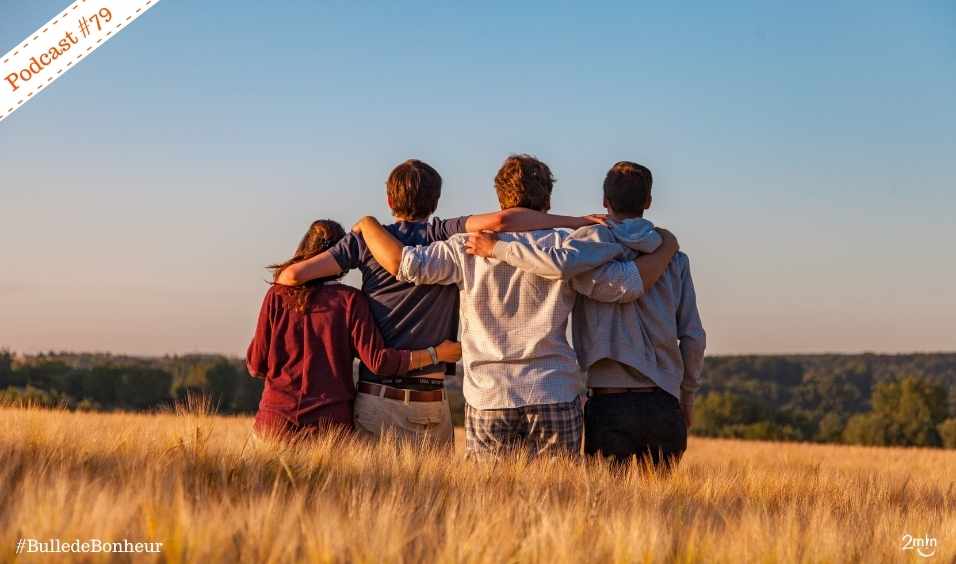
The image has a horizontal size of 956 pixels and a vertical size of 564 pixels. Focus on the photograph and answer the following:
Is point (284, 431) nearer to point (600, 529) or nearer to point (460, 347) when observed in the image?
point (460, 347)

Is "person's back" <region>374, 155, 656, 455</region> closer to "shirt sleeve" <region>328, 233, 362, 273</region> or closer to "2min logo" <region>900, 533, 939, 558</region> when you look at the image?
"shirt sleeve" <region>328, 233, 362, 273</region>

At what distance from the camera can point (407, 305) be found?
6.64 metres

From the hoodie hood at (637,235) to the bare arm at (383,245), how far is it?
1.36m

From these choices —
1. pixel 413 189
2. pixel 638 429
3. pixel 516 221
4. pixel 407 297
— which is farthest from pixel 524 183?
pixel 638 429

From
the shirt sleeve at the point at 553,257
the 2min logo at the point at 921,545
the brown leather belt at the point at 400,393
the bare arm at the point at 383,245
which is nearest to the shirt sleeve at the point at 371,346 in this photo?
the brown leather belt at the point at 400,393

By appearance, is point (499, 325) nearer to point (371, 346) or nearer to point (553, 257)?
point (553, 257)

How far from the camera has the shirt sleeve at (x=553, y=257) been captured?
5891mm

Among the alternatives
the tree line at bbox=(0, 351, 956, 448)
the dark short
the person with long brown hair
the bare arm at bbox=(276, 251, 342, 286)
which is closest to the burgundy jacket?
the person with long brown hair

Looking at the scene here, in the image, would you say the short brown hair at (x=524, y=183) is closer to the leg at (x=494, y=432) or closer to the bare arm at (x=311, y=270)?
the bare arm at (x=311, y=270)

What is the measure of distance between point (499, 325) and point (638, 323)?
0.96 m

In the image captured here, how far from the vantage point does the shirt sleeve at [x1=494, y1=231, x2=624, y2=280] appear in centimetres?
589

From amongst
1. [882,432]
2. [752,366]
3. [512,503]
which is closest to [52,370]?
[882,432]

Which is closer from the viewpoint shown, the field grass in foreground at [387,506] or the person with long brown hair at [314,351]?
the field grass in foreground at [387,506]

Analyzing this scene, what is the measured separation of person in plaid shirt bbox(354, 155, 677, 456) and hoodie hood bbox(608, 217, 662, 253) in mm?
107
